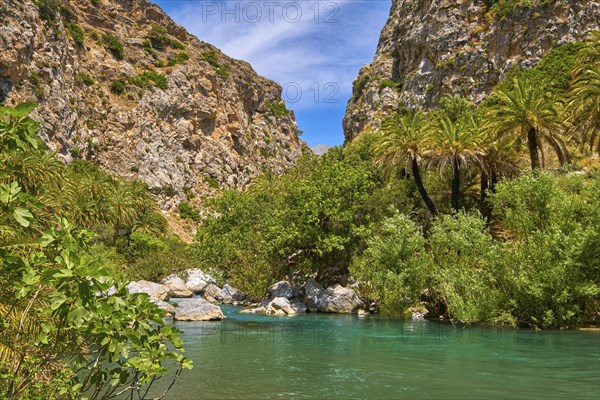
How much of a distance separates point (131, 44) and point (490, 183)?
290 ft

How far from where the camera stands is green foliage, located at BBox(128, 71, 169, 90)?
96938 millimetres

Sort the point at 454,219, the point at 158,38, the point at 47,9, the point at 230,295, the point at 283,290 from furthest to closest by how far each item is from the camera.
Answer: the point at 158,38, the point at 47,9, the point at 230,295, the point at 283,290, the point at 454,219

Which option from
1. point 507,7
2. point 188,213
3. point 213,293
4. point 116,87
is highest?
point 507,7

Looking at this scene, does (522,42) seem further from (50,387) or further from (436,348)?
(50,387)

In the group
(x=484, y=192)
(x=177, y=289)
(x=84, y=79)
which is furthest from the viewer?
(x=84, y=79)

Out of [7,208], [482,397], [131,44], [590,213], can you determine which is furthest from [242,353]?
[131,44]

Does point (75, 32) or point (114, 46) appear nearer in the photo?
point (75, 32)

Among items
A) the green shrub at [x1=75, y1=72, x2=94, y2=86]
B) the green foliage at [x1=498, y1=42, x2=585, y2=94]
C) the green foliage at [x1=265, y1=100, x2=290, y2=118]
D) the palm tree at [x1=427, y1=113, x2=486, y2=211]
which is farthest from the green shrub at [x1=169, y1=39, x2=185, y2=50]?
the palm tree at [x1=427, y1=113, x2=486, y2=211]

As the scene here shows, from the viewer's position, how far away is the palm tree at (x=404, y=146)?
1432 inches

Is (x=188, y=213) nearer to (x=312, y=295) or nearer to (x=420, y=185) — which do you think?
(x=312, y=295)

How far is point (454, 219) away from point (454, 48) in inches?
2146

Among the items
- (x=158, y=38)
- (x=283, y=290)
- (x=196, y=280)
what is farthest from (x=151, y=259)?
(x=158, y=38)

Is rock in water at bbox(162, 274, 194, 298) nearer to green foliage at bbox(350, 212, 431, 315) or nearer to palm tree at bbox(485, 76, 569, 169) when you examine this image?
green foliage at bbox(350, 212, 431, 315)

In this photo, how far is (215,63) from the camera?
123 metres
